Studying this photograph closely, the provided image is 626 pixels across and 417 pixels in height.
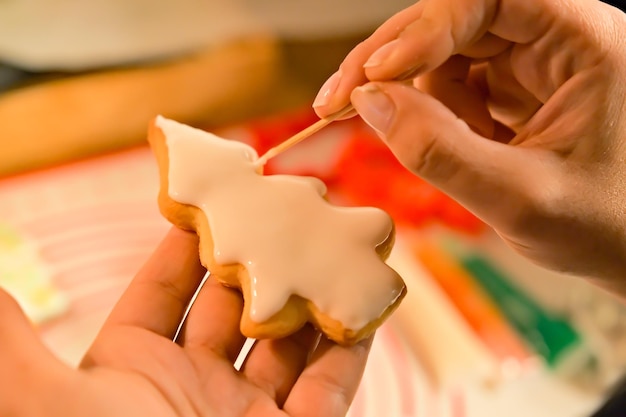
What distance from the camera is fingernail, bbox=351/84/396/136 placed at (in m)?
0.57

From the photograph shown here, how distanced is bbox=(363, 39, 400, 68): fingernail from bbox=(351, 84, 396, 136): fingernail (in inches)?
0.9

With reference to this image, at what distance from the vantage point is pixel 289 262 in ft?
2.09

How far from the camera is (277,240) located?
2.12 feet

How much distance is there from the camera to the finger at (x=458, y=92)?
0.77 metres

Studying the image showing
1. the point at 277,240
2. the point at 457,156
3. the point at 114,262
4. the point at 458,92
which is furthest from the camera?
the point at 114,262

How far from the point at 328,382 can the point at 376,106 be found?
0.25 meters

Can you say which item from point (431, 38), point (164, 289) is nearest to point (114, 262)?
point (164, 289)

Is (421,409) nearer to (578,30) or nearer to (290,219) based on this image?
(290,219)

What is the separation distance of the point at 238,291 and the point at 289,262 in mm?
79

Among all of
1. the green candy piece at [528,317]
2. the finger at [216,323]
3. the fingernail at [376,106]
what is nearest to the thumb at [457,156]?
the fingernail at [376,106]

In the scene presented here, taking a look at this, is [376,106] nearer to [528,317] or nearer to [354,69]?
[354,69]

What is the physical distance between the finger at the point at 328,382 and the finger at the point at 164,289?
136 mm

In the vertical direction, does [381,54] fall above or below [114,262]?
above

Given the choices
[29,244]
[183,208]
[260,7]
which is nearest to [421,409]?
[183,208]
